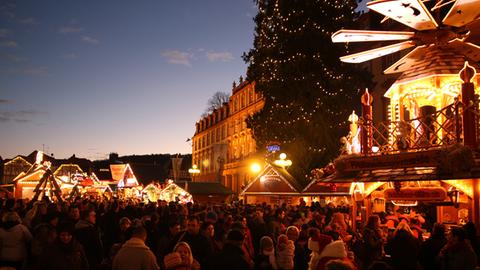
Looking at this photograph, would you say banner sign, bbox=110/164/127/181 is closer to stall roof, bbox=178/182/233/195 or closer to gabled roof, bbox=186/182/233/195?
stall roof, bbox=178/182/233/195

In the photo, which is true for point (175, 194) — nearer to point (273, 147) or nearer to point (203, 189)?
point (203, 189)

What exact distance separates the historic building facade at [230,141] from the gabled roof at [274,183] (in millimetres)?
25366

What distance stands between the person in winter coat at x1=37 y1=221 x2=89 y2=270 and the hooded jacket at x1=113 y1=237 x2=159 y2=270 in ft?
3.18

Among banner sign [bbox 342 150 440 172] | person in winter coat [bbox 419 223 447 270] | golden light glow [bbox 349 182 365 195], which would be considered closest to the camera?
person in winter coat [bbox 419 223 447 270]

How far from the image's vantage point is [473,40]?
57.8ft

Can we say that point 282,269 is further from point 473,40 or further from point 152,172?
point 152,172

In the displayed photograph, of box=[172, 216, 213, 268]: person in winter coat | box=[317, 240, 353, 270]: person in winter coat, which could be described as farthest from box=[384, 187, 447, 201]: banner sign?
box=[317, 240, 353, 270]: person in winter coat

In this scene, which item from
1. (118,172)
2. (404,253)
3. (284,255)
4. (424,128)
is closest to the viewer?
(284,255)

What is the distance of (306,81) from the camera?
28.9m

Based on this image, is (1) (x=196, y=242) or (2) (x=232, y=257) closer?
(2) (x=232, y=257)

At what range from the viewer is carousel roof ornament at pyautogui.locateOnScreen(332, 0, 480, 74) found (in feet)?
40.2

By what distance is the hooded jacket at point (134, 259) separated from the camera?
21.6 ft

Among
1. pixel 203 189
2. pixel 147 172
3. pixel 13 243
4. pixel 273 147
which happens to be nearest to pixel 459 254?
pixel 13 243

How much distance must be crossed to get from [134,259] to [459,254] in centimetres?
518
